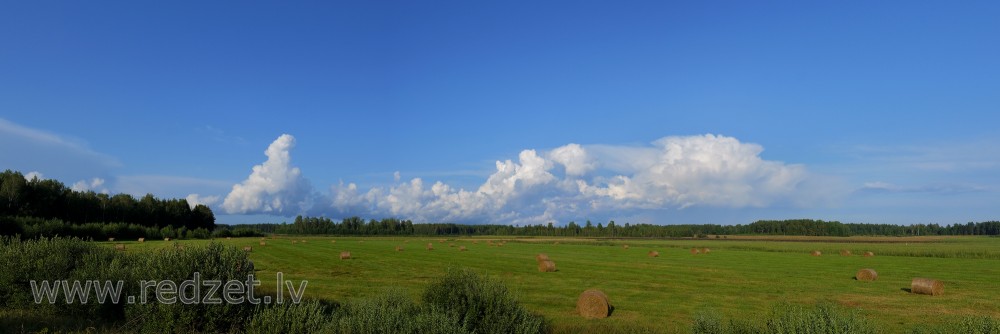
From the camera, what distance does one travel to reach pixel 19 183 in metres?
89.0

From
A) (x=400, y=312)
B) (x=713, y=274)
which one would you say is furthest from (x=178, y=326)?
(x=713, y=274)

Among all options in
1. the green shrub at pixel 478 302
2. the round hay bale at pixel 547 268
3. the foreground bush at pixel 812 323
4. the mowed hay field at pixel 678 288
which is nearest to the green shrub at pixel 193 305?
the mowed hay field at pixel 678 288

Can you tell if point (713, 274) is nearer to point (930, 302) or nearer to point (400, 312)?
point (930, 302)

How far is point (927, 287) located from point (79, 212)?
430ft

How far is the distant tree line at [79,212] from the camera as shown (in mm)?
71375

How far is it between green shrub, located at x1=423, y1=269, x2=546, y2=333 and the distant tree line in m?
73.9

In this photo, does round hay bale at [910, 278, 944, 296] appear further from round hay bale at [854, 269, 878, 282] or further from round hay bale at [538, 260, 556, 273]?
round hay bale at [538, 260, 556, 273]

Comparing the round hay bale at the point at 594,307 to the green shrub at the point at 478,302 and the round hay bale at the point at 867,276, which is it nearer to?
the green shrub at the point at 478,302

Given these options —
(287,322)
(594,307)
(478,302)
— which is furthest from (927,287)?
(287,322)

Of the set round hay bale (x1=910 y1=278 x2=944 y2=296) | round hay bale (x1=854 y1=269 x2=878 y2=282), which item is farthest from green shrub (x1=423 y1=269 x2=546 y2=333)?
round hay bale (x1=854 y1=269 x2=878 y2=282)

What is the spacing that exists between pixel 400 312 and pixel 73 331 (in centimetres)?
806

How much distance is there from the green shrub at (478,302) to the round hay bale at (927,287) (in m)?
25.8

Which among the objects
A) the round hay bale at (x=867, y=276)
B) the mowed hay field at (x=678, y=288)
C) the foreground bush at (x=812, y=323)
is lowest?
the mowed hay field at (x=678, y=288)

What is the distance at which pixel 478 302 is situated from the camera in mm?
12312
